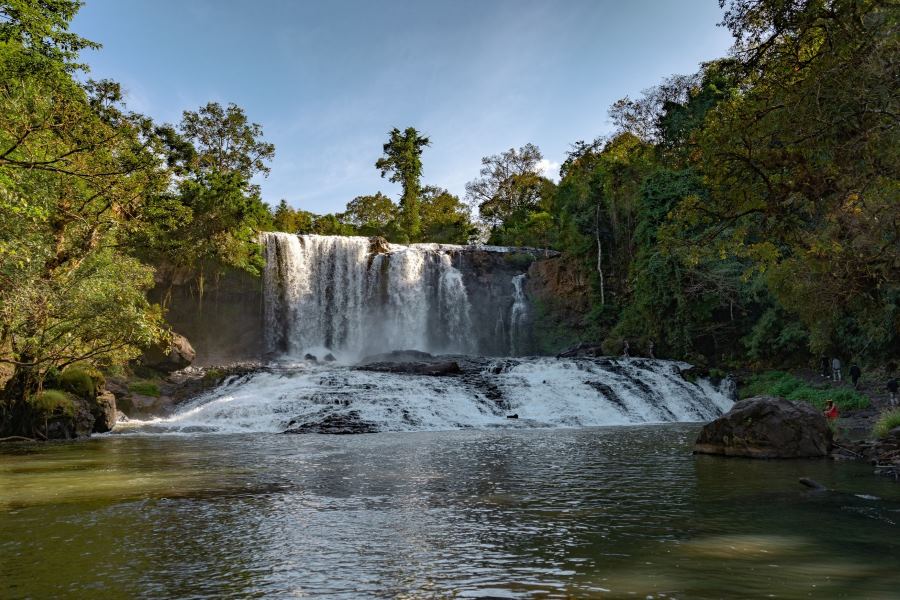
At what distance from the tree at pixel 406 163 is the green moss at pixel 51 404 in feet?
132

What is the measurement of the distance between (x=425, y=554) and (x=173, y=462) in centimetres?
810

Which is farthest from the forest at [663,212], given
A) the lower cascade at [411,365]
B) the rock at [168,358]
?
the rock at [168,358]

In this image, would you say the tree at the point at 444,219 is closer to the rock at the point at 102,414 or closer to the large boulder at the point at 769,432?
the rock at the point at 102,414

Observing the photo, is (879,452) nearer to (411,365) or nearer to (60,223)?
(411,365)

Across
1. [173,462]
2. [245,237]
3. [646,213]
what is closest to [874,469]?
[173,462]

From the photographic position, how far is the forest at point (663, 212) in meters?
9.39

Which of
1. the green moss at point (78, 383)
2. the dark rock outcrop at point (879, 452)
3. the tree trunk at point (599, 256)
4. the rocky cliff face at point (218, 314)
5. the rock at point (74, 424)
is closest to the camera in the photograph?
the dark rock outcrop at point (879, 452)

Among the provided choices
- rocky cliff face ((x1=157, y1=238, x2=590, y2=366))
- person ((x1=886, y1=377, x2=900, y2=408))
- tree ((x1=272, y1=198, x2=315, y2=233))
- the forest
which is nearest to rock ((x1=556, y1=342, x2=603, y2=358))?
the forest

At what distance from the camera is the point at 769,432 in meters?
→ 11.3

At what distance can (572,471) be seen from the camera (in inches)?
385

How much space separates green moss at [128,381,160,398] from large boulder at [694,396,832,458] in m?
20.9

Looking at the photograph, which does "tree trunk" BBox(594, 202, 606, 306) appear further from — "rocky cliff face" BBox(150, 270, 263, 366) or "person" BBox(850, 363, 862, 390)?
"rocky cliff face" BBox(150, 270, 263, 366)

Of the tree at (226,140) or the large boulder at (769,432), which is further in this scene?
the tree at (226,140)

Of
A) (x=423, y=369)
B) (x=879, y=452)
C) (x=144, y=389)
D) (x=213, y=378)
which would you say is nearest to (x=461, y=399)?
(x=423, y=369)
